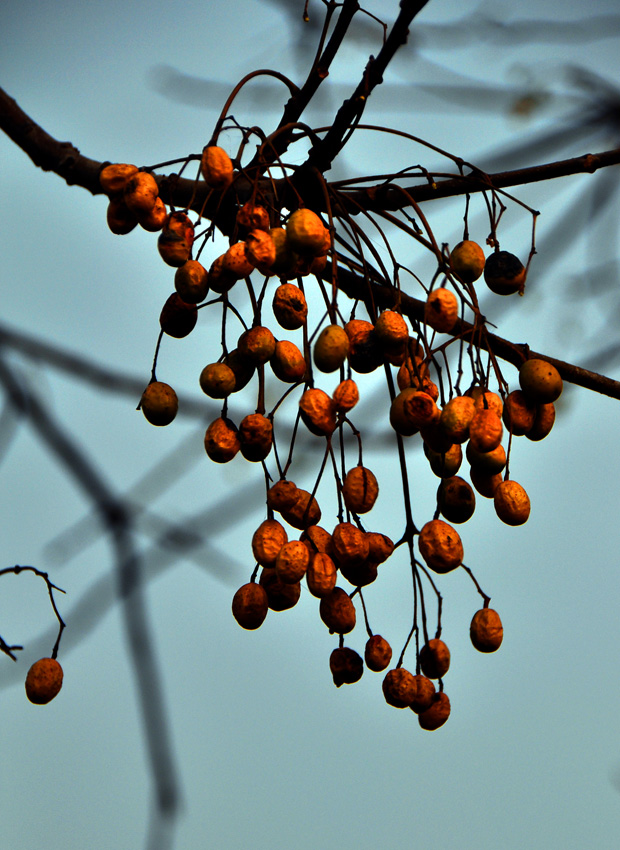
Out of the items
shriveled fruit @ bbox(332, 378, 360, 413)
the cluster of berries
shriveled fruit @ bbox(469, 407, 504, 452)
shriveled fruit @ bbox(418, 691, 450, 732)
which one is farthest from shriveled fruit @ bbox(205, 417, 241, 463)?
shriveled fruit @ bbox(418, 691, 450, 732)

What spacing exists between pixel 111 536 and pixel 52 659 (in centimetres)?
25

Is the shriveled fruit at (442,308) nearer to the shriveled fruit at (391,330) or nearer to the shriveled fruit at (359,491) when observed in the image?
the shriveled fruit at (391,330)

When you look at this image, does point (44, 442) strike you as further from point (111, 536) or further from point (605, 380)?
point (605, 380)

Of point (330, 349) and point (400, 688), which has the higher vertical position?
point (330, 349)

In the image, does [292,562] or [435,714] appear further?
[435,714]

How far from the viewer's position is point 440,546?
78 centimetres

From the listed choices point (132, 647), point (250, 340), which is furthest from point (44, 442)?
point (250, 340)

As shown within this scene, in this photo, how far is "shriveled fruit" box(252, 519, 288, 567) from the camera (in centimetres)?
77

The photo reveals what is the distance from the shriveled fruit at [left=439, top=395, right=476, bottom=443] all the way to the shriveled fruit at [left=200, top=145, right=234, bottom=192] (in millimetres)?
271

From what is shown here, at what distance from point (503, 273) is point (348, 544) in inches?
12.5

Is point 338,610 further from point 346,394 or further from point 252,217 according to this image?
point 252,217

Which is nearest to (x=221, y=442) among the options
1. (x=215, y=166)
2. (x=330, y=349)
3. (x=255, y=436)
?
(x=255, y=436)

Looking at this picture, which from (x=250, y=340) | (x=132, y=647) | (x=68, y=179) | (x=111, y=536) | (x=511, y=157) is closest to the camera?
(x=250, y=340)

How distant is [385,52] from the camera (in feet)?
2.67
